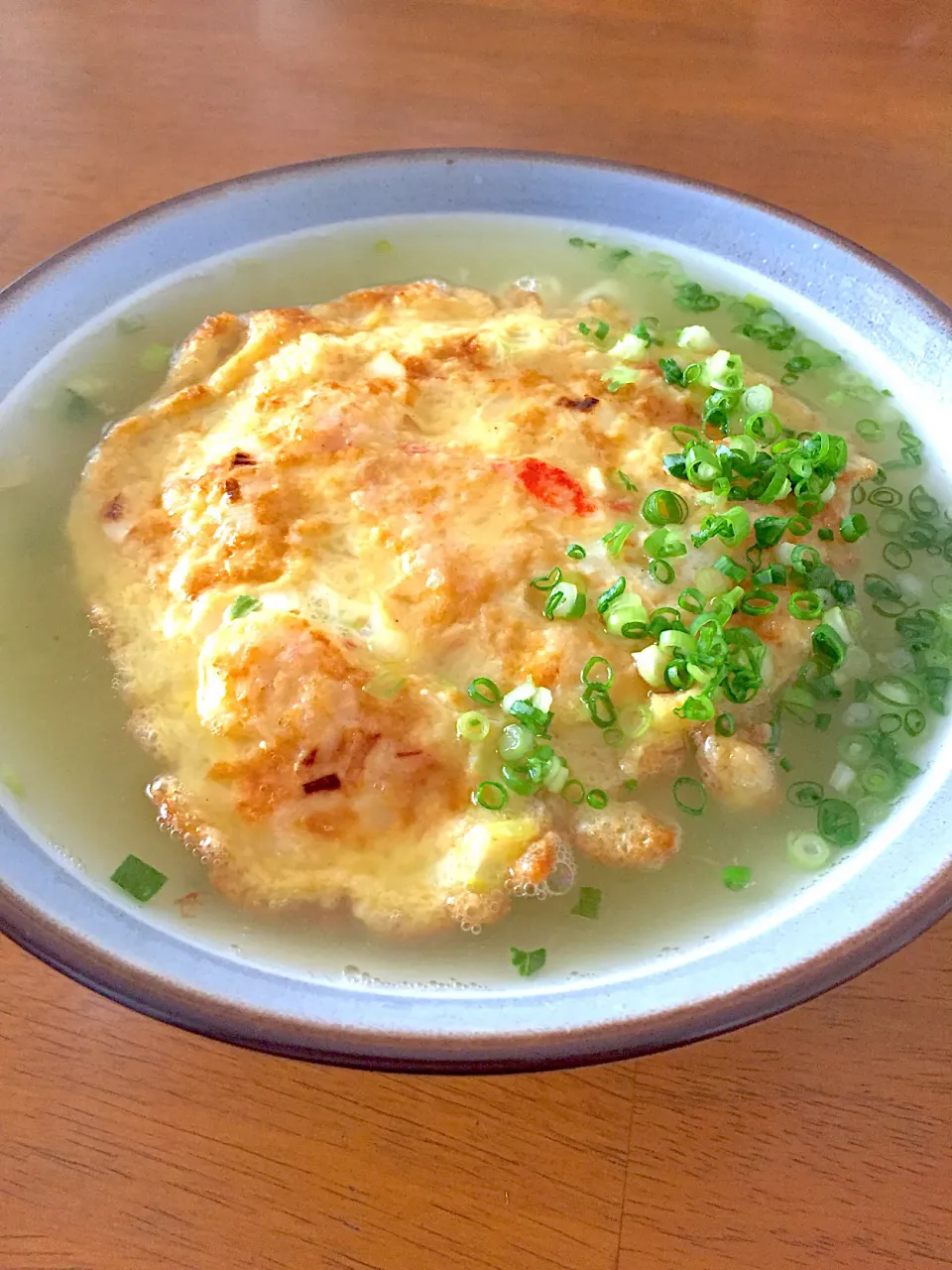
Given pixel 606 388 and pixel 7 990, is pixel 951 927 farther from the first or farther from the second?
pixel 7 990

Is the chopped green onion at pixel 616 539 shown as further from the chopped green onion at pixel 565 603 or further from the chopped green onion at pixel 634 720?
the chopped green onion at pixel 634 720

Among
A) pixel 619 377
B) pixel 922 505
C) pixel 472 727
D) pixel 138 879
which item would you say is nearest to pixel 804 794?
→ pixel 472 727

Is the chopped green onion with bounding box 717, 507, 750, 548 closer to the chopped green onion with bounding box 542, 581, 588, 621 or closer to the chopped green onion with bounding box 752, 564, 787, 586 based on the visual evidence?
the chopped green onion with bounding box 752, 564, 787, 586

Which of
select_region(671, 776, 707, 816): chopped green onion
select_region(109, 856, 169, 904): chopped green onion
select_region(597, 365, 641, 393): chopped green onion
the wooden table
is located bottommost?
the wooden table

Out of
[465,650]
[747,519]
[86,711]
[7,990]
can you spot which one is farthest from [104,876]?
[747,519]

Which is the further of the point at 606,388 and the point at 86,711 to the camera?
the point at 606,388

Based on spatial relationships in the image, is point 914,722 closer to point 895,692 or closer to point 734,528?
point 895,692

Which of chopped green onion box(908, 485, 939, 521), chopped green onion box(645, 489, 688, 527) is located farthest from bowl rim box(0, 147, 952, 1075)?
chopped green onion box(908, 485, 939, 521)
